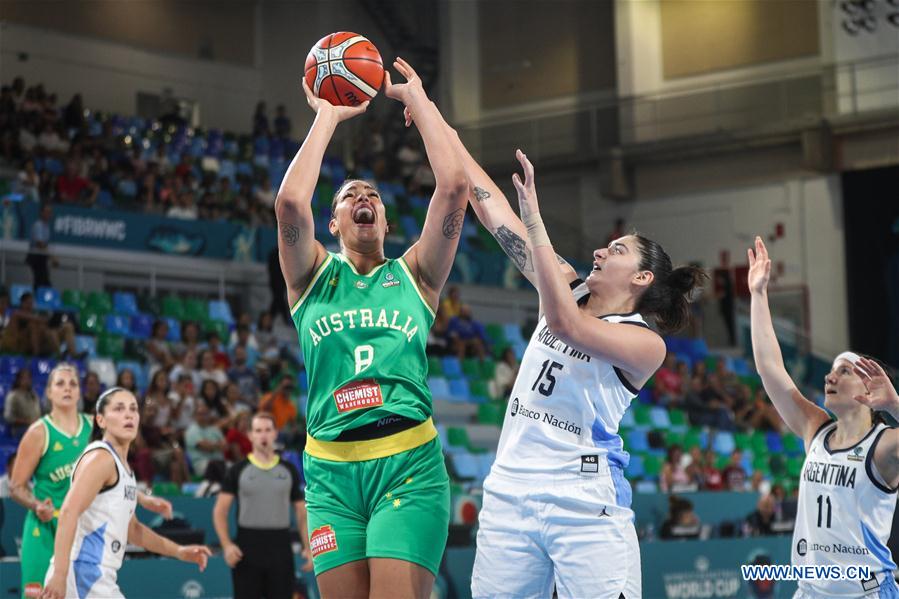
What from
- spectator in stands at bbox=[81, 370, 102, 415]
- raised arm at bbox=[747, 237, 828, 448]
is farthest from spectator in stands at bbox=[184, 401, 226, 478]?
raised arm at bbox=[747, 237, 828, 448]

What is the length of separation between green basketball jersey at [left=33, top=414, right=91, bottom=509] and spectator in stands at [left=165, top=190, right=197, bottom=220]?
9.67m

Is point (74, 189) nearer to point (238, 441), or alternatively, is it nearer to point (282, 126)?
point (238, 441)

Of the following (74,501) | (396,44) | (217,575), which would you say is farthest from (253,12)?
(74,501)

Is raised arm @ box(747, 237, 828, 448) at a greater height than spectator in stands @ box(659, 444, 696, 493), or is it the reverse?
raised arm @ box(747, 237, 828, 448)

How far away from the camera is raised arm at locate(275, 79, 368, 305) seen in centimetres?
445

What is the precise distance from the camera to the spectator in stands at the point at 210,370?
13.5m

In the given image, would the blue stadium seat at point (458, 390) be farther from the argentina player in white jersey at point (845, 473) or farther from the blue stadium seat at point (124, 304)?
the argentina player in white jersey at point (845, 473)

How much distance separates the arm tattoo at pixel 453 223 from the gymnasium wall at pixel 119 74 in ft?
62.6

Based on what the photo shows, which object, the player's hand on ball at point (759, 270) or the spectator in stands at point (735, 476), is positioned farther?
A: the spectator in stands at point (735, 476)

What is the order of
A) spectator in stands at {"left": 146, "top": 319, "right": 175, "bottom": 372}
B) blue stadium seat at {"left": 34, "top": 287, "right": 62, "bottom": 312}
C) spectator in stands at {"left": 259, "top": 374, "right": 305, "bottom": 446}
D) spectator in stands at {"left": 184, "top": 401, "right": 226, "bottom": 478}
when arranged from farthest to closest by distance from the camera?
1. blue stadium seat at {"left": 34, "top": 287, "right": 62, "bottom": 312}
2. spectator in stands at {"left": 146, "top": 319, "right": 175, "bottom": 372}
3. spectator in stands at {"left": 259, "top": 374, "right": 305, "bottom": 446}
4. spectator in stands at {"left": 184, "top": 401, "right": 226, "bottom": 478}

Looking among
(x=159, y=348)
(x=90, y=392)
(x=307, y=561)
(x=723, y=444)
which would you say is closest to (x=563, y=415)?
(x=307, y=561)

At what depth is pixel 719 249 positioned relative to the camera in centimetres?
2469

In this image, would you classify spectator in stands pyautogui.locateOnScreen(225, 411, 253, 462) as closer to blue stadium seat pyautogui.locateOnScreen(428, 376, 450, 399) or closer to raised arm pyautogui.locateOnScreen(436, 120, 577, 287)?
blue stadium seat pyautogui.locateOnScreen(428, 376, 450, 399)

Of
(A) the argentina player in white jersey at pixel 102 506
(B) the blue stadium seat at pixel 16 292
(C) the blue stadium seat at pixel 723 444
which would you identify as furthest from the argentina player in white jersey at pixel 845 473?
(C) the blue stadium seat at pixel 723 444
